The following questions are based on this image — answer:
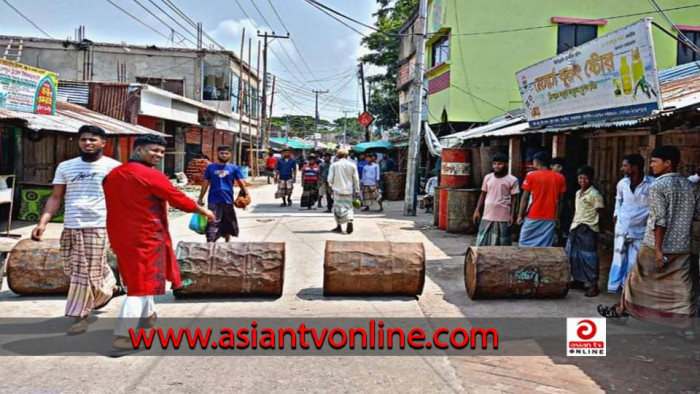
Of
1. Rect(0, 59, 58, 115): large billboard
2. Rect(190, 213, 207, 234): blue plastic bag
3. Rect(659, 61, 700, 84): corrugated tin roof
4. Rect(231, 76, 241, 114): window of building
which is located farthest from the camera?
Rect(231, 76, 241, 114): window of building

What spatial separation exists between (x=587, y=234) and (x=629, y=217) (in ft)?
2.50

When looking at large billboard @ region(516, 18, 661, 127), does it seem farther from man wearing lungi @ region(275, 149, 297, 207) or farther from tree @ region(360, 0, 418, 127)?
tree @ region(360, 0, 418, 127)

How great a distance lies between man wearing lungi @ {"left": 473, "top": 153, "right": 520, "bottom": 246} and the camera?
8344 mm

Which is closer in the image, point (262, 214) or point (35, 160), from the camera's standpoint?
point (35, 160)

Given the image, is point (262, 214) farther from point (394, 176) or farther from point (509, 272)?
point (509, 272)

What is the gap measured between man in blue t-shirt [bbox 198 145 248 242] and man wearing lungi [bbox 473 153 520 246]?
3.20 meters

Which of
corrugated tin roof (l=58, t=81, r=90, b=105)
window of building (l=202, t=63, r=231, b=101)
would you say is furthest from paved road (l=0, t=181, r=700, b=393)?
window of building (l=202, t=63, r=231, b=101)

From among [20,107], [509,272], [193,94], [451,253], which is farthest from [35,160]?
[193,94]

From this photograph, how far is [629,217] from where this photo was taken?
6672 millimetres

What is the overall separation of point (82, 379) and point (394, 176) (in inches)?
726

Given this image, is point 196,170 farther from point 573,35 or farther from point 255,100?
point 255,100

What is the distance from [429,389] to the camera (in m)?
4.35

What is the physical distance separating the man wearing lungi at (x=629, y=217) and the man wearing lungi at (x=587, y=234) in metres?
0.33

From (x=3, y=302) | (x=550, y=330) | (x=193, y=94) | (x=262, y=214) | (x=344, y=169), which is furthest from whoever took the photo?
(x=193, y=94)
